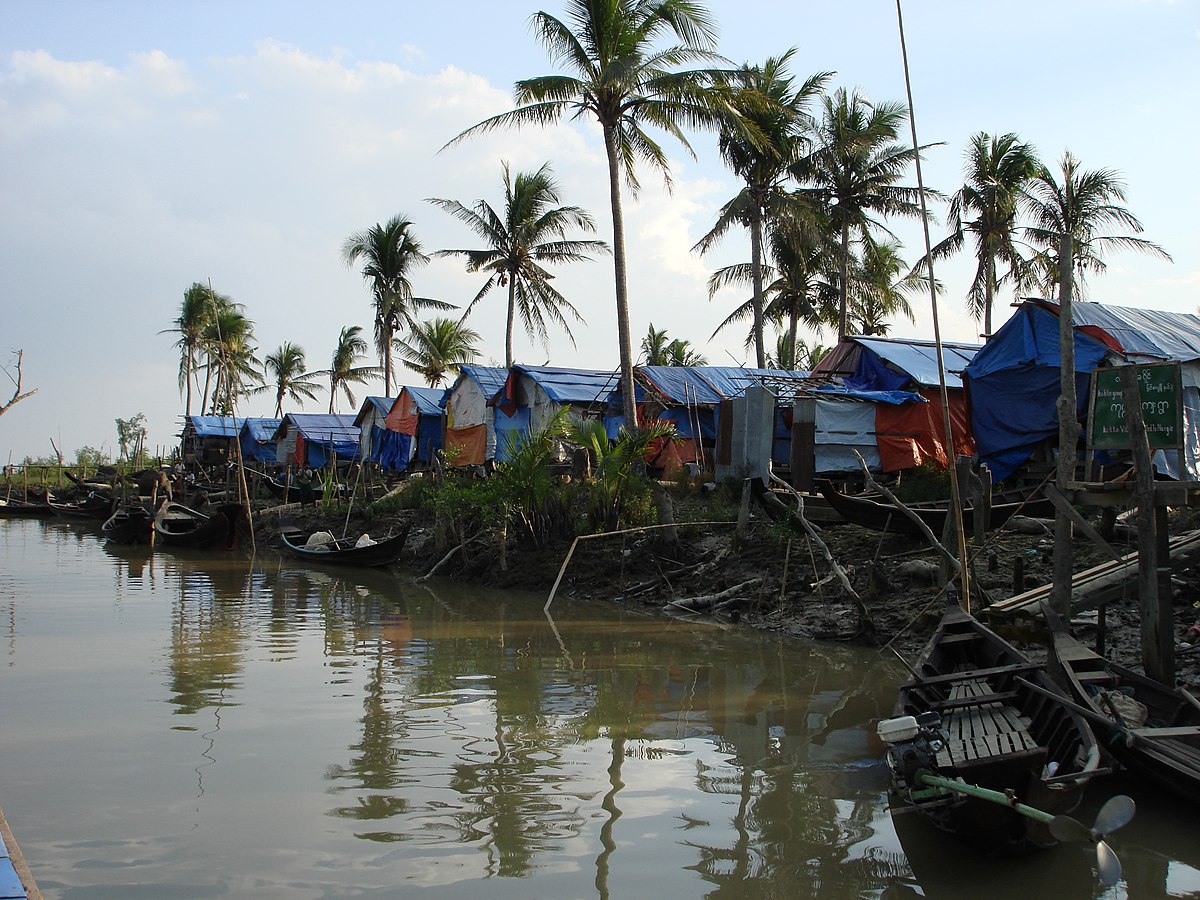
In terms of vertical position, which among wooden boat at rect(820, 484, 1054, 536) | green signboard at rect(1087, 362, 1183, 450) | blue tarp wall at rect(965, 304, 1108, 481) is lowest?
wooden boat at rect(820, 484, 1054, 536)

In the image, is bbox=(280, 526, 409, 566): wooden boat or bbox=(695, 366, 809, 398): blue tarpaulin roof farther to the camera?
bbox=(695, 366, 809, 398): blue tarpaulin roof

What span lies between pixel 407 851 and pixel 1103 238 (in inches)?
1090

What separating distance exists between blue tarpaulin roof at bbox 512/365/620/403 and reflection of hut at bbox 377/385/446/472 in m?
5.84

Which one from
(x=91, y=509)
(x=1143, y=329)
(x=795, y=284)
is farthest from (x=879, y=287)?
(x=91, y=509)

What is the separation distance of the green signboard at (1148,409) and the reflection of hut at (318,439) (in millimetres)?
29123

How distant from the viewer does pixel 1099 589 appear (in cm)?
766

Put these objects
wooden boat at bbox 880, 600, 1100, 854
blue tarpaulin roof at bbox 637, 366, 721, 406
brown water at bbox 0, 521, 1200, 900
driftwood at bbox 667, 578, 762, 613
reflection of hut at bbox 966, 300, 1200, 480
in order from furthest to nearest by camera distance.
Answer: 1. blue tarpaulin roof at bbox 637, 366, 721, 406
2. reflection of hut at bbox 966, 300, 1200, 480
3. driftwood at bbox 667, 578, 762, 613
4. brown water at bbox 0, 521, 1200, 900
5. wooden boat at bbox 880, 600, 1100, 854

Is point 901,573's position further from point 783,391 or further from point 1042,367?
point 783,391

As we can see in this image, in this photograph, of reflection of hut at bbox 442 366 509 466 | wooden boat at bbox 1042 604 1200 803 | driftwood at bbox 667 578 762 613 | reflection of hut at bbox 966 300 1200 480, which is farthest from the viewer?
reflection of hut at bbox 442 366 509 466

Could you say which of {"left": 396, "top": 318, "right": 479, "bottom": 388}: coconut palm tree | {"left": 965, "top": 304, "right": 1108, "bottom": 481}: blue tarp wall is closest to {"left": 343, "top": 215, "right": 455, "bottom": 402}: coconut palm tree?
{"left": 396, "top": 318, "right": 479, "bottom": 388}: coconut palm tree

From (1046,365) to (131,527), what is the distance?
22.0 meters

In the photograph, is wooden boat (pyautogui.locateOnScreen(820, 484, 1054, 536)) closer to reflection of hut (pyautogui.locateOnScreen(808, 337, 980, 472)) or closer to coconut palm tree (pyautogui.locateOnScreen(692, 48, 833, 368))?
reflection of hut (pyautogui.locateOnScreen(808, 337, 980, 472))

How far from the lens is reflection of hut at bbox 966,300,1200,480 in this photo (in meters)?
13.8

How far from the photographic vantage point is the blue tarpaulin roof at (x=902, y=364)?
683 inches
